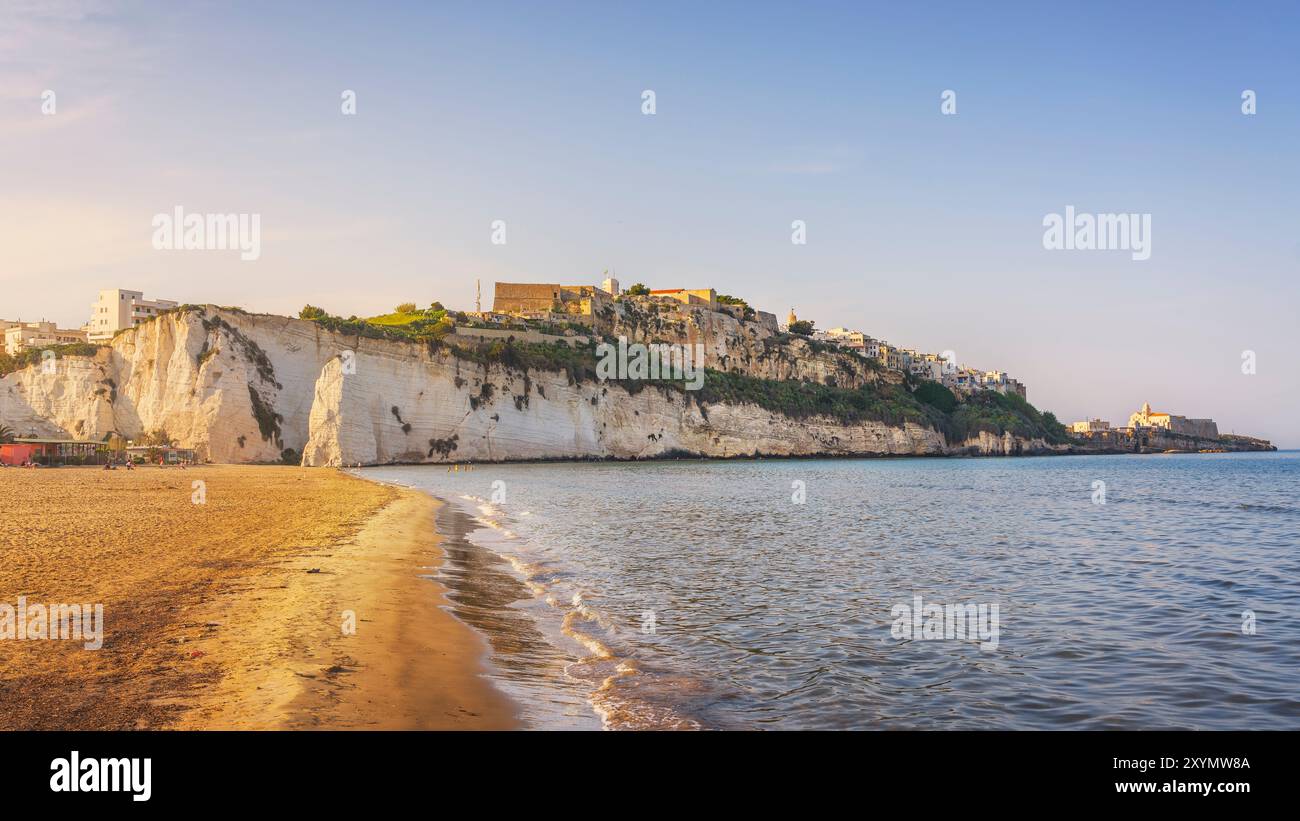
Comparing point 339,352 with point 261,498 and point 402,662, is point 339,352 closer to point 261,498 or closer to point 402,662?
point 261,498

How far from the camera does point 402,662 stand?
25.5ft

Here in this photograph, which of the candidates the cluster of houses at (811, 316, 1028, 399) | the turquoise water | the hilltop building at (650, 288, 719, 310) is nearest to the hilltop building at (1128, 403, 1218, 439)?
the cluster of houses at (811, 316, 1028, 399)

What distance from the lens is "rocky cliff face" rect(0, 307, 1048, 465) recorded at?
62.4m

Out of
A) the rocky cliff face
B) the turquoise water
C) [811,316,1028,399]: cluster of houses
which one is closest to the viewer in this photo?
the turquoise water

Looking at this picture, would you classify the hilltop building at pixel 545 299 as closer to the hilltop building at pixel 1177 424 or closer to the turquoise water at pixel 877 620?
the turquoise water at pixel 877 620

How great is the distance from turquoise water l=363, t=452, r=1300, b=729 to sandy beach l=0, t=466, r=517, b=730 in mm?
847

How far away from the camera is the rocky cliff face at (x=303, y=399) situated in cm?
6244

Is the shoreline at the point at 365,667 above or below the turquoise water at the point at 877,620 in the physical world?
above

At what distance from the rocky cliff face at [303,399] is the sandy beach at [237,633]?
46.5 m

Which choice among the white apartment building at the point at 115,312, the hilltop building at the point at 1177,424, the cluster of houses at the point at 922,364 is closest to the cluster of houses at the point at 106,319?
the white apartment building at the point at 115,312

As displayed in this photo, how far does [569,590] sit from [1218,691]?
897 cm

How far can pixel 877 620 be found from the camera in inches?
433

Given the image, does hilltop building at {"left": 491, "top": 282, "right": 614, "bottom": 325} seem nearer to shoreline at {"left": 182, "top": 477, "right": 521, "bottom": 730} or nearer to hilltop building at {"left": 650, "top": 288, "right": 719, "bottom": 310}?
hilltop building at {"left": 650, "top": 288, "right": 719, "bottom": 310}
